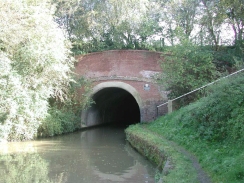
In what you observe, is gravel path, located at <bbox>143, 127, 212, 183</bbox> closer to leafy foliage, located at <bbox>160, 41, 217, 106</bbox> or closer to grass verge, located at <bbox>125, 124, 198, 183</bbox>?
grass verge, located at <bbox>125, 124, 198, 183</bbox>

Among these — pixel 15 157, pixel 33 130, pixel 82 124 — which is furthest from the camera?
pixel 82 124

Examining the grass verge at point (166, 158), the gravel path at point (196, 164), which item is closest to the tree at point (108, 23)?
the grass verge at point (166, 158)

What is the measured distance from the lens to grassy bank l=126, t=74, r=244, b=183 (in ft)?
18.0

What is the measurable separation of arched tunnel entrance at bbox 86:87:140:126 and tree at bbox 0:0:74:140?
17.5ft

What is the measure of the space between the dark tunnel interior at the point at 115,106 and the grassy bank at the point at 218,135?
9.79 m

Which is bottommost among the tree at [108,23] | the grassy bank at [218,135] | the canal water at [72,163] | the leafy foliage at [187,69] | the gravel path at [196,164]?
the canal water at [72,163]

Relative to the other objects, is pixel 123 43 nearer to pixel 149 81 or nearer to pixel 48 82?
pixel 149 81

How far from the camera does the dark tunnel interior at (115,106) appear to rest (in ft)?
66.2

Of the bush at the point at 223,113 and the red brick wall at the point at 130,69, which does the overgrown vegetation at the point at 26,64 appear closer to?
the red brick wall at the point at 130,69

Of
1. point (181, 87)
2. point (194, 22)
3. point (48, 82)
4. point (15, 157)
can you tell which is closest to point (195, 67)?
point (181, 87)

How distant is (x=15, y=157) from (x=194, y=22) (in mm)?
12688

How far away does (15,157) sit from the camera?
967 centimetres

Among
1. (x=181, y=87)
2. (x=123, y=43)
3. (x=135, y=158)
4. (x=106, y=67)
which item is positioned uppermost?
(x=123, y=43)

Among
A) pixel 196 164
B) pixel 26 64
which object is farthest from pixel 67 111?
pixel 196 164
